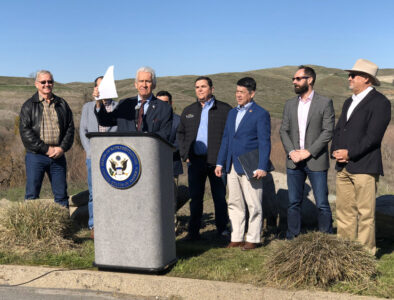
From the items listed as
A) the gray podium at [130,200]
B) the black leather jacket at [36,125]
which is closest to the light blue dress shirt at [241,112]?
the gray podium at [130,200]

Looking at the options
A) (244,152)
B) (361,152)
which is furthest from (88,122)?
(361,152)

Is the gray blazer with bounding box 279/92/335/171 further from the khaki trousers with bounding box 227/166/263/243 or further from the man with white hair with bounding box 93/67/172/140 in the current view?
the man with white hair with bounding box 93/67/172/140

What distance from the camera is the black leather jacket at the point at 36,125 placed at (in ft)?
20.5

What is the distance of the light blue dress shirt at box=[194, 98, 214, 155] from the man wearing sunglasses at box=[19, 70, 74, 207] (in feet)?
5.54

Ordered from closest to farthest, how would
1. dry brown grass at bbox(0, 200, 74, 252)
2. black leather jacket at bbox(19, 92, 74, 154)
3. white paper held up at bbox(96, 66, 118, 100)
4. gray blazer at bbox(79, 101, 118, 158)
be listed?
white paper held up at bbox(96, 66, 118, 100)
dry brown grass at bbox(0, 200, 74, 252)
black leather jacket at bbox(19, 92, 74, 154)
gray blazer at bbox(79, 101, 118, 158)

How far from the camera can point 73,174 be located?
12.3 m

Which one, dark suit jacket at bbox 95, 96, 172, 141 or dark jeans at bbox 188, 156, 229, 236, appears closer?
dark suit jacket at bbox 95, 96, 172, 141

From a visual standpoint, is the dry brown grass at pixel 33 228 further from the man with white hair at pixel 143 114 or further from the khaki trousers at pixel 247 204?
the khaki trousers at pixel 247 204

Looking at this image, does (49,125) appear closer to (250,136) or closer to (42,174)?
(42,174)

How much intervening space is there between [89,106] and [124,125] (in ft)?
5.99

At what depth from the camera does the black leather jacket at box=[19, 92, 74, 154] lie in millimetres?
6238

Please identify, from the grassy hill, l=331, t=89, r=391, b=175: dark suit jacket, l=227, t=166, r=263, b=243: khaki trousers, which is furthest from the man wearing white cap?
the grassy hill

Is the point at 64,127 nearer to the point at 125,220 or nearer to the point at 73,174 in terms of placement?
the point at 125,220

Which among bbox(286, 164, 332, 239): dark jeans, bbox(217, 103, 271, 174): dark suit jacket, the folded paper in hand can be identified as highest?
bbox(217, 103, 271, 174): dark suit jacket
